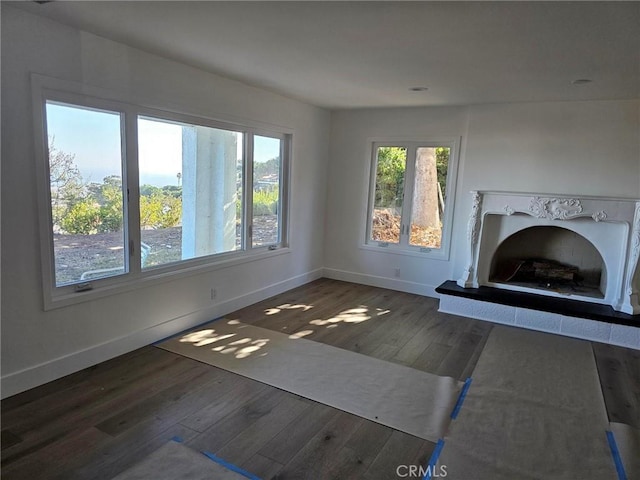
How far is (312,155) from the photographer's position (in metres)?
5.72

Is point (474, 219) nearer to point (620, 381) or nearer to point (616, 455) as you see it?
point (620, 381)

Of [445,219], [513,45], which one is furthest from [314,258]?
[513,45]

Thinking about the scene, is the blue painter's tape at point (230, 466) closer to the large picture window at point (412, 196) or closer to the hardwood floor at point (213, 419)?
the hardwood floor at point (213, 419)

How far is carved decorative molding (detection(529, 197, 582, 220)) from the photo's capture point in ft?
14.4

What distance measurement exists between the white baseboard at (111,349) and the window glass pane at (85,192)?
0.56m

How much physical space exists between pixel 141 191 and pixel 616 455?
384cm

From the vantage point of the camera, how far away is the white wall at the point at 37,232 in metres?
2.61

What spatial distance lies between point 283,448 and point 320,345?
1460mm

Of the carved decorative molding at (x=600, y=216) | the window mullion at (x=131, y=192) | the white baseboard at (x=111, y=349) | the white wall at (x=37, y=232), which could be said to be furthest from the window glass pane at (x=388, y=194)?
the window mullion at (x=131, y=192)

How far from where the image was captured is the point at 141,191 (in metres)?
3.54

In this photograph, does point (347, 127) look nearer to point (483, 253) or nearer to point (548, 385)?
point (483, 253)

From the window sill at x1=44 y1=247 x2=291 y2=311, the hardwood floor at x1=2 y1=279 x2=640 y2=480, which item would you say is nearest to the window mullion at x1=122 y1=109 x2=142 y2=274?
the window sill at x1=44 y1=247 x2=291 y2=311

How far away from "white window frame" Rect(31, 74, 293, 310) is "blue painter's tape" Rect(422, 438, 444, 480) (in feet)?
8.57

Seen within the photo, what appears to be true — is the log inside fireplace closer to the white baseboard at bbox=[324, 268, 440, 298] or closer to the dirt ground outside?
the white baseboard at bbox=[324, 268, 440, 298]
